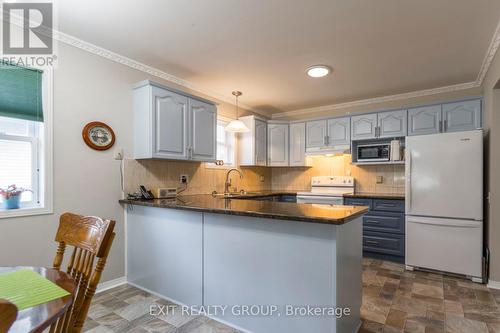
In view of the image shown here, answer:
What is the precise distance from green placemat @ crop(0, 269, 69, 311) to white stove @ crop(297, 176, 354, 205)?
3.67 metres

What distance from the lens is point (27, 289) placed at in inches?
36.4

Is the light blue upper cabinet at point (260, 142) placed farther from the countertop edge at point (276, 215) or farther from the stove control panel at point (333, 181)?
the countertop edge at point (276, 215)

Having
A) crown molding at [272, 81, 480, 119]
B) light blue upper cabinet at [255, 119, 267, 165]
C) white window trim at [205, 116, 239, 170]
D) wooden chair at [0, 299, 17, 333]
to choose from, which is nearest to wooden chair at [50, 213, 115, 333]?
wooden chair at [0, 299, 17, 333]

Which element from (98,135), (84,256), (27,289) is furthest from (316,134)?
(27,289)

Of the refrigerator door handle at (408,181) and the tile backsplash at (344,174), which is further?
the tile backsplash at (344,174)

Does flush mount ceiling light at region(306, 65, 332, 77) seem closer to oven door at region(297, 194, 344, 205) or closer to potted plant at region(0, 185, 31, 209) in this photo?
oven door at region(297, 194, 344, 205)

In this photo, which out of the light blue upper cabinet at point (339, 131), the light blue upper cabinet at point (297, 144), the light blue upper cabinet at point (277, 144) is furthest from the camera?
the light blue upper cabinet at point (277, 144)

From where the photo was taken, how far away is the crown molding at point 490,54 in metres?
2.40

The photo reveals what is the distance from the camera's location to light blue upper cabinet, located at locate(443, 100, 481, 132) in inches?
134

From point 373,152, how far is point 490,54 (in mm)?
1710

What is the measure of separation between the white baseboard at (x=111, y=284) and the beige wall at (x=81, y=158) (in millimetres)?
43

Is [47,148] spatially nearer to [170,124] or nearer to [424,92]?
[170,124]

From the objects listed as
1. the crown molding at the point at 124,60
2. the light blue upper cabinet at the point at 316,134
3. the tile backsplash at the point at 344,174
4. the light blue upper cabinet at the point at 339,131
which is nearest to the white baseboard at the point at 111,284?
the crown molding at the point at 124,60

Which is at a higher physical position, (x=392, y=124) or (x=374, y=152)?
(x=392, y=124)
